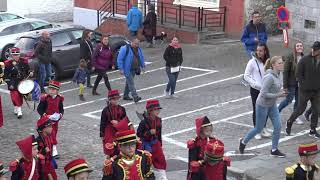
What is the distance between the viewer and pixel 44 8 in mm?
32438

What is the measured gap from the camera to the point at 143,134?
9.83 m

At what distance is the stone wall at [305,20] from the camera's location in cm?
2048

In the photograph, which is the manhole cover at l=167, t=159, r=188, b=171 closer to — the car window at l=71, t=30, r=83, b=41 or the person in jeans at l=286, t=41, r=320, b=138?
the person in jeans at l=286, t=41, r=320, b=138

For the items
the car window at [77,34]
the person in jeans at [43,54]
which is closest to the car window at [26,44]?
the car window at [77,34]

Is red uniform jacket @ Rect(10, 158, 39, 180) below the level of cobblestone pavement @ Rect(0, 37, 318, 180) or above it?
above

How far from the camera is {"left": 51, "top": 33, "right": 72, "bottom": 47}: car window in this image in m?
19.9

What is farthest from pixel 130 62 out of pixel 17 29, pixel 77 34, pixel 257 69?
pixel 17 29

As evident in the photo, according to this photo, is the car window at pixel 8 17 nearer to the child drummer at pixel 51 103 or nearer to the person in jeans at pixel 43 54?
the person in jeans at pixel 43 54

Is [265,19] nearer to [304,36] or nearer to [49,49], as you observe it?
[304,36]

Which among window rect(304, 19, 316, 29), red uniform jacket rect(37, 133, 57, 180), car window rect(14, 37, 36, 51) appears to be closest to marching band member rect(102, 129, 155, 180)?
red uniform jacket rect(37, 133, 57, 180)

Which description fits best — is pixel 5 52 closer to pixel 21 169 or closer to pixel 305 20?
pixel 305 20

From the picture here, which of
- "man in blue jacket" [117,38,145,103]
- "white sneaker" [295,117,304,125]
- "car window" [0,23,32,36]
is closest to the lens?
"white sneaker" [295,117,304,125]

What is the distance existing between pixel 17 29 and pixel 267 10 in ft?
30.1

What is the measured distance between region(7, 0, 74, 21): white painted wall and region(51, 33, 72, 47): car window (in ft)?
40.2
